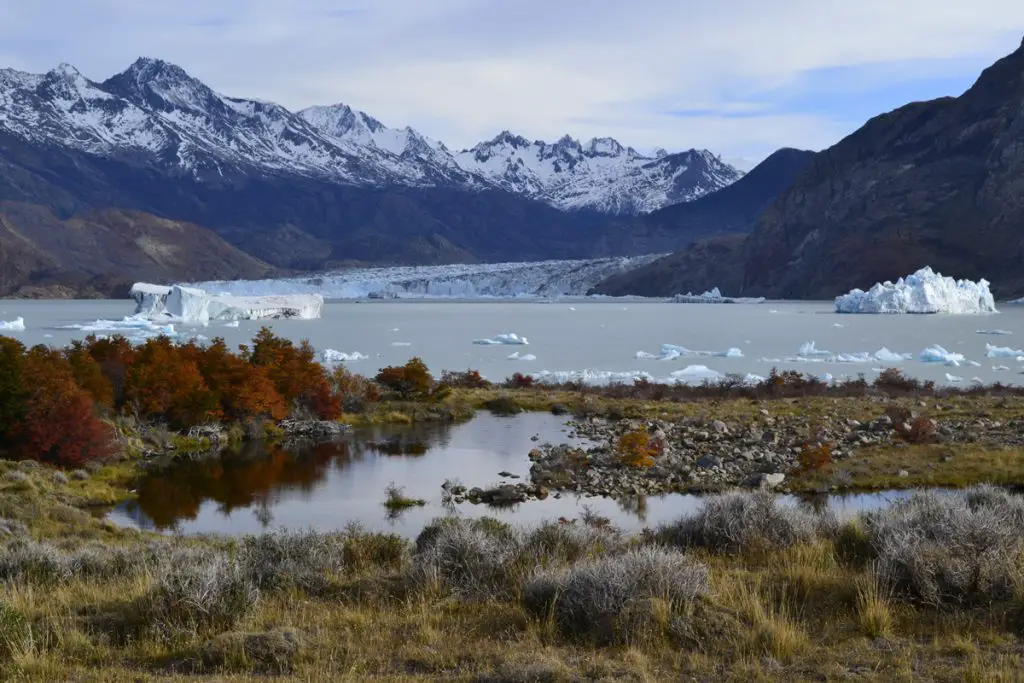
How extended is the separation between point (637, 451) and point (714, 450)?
8.21 ft

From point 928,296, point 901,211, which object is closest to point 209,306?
point 928,296

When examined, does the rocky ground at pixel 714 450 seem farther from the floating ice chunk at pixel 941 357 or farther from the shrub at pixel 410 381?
the floating ice chunk at pixel 941 357

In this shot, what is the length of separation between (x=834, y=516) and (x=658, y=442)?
1212 cm

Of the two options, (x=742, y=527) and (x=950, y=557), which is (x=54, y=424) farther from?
(x=950, y=557)

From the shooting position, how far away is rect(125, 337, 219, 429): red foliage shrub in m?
27.5

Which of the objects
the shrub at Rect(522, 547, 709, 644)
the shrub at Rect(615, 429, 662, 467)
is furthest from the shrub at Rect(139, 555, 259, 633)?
the shrub at Rect(615, 429, 662, 467)

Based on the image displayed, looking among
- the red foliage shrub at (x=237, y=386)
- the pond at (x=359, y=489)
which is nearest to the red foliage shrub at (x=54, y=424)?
the pond at (x=359, y=489)

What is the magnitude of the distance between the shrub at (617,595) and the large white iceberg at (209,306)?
85.2 meters

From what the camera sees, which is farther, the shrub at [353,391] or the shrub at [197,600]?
the shrub at [353,391]

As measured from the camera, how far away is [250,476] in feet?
76.3

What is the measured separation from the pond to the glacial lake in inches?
693

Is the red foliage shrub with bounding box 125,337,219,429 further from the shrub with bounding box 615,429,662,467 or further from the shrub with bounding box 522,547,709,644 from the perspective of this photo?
the shrub with bounding box 522,547,709,644

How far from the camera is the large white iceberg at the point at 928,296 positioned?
10019 centimetres

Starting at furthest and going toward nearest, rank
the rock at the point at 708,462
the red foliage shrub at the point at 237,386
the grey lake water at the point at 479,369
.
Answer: the red foliage shrub at the point at 237,386 → the rock at the point at 708,462 → the grey lake water at the point at 479,369
